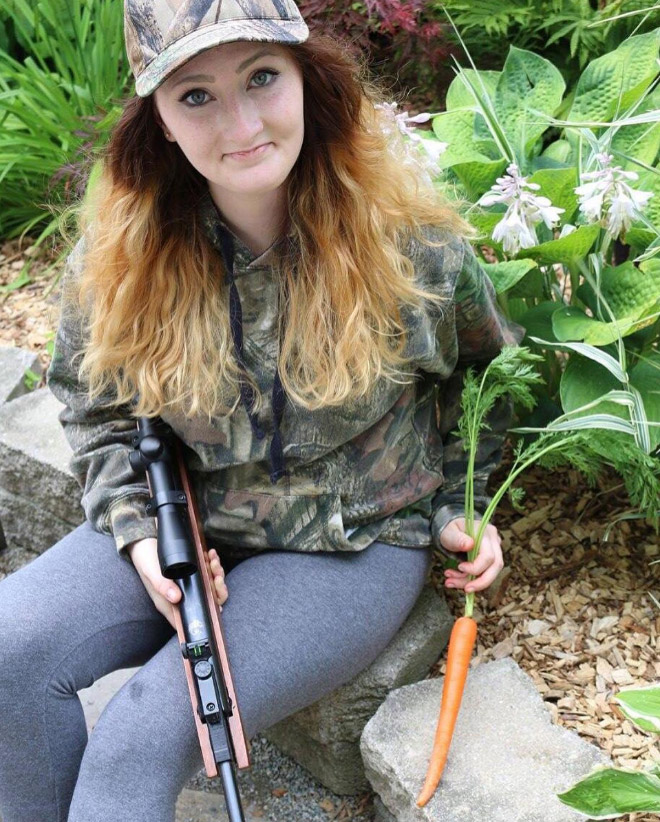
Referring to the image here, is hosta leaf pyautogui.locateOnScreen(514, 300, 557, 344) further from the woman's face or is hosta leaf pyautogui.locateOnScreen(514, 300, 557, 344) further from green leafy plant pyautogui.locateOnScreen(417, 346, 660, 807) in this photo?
the woman's face

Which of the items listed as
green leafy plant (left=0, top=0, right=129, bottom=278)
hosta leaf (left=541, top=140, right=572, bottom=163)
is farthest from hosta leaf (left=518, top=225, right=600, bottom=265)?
green leafy plant (left=0, top=0, right=129, bottom=278)

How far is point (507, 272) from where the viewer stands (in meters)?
2.06

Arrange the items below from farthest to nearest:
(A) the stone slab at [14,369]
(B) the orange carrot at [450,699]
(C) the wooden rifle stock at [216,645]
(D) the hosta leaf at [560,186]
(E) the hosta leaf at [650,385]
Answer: (A) the stone slab at [14,369]
(D) the hosta leaf at [560,186]
(E) the hosta leaf at [650,385]
(B) the orange carrot at [450,699]
(C) the wooden rifle stock at [216,645]

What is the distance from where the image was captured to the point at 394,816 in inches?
75.7

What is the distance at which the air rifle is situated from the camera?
1.62m

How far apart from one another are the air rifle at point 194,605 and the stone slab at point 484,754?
0.29m

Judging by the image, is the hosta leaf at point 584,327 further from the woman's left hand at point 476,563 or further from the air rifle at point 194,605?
the air rifle at point 194,605

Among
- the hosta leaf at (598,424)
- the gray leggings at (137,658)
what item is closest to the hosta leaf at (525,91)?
the hosta leaf at (598,424)

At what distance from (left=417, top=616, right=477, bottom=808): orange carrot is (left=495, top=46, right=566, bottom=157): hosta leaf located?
3.62 ft

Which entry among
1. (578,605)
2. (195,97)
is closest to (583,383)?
(578,605)

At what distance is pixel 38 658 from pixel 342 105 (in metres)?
1.07

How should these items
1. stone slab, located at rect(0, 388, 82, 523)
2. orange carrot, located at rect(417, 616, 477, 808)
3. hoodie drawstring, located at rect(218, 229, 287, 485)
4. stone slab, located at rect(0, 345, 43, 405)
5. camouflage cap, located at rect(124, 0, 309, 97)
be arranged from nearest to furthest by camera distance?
camouflage cap, located at rect(124, 0, 309, 97)
orange carrot, located at rect(417, 616, 477, 808)
hoodie drawstring, located at rect(218, 229, 287, 485)
stone slab, located at rect(0, 388, 82, 523)
stone slab, located at rect(0, 345, 43, 405)

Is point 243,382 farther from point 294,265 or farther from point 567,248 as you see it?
point 567,248

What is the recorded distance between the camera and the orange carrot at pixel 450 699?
174cm
